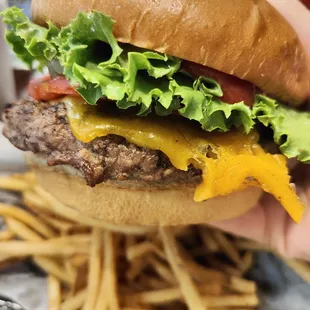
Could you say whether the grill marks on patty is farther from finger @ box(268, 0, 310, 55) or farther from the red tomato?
finger @ box(268, 0, 310, 55)

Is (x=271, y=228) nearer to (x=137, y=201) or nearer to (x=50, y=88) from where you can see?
(x=137, y=201)

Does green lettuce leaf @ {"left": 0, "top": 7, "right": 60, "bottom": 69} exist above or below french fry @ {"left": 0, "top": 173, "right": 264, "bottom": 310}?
above

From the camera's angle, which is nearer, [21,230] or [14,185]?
[21,230]

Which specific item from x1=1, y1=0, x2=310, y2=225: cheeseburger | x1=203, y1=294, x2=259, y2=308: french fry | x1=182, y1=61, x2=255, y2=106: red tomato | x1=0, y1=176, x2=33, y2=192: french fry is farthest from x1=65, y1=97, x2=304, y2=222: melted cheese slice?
x1=0, y1=176, x2=33, y2=192: french fry

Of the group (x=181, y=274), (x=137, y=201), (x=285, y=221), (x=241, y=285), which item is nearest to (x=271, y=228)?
(x=285, y=221)

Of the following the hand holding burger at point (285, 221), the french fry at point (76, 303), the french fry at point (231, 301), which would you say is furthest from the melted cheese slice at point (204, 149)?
the french fry at point (76, 303)

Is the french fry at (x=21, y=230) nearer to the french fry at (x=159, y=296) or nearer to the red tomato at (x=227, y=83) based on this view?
the french fry at (x=159, y=296)
